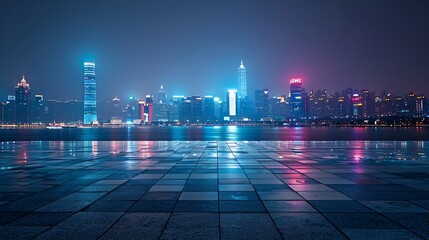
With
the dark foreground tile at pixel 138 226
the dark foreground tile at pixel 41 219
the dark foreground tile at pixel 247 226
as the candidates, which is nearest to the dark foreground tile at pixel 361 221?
the dark foreground tile at pixel 247 226

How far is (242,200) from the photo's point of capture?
10836mm

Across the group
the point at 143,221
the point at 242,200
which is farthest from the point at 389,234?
the point at 143,221

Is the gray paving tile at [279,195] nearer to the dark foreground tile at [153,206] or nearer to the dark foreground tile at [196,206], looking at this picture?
the dark foreground tile at [196,206]

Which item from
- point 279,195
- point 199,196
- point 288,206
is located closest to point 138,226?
point 199,196

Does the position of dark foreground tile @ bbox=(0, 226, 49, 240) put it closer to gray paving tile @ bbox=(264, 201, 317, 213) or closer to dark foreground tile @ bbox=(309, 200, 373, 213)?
gray paving tile @ bbox=(264, 201, 317, 213)

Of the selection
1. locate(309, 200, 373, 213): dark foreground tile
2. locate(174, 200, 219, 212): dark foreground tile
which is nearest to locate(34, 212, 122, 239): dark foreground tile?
locate(174, 200, 219, 212): dark foreground tile

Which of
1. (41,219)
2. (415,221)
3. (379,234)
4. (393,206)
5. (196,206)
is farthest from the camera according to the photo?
(196,206)

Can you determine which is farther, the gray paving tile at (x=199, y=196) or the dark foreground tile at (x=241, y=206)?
the gray paving tile at (x=199, y=196)

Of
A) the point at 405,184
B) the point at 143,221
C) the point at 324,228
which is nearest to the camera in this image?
the point at 324,228

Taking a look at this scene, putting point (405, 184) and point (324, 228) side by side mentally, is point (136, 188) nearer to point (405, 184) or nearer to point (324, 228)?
point (324, 228)

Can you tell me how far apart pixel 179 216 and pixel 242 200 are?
251cm

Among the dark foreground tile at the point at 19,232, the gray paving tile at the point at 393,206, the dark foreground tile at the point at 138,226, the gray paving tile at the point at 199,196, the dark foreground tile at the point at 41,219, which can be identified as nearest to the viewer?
the dark foreground tile at the point at 19,232

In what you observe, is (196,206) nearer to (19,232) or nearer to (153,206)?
(153,206)

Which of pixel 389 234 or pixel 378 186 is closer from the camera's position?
pixel 389 234
